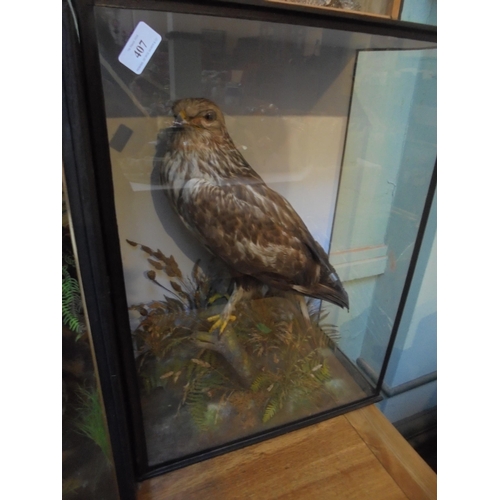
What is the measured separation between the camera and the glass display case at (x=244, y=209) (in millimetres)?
474

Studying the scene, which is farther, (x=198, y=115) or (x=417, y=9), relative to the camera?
(x=417, y=9)

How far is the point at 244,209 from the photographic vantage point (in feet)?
2.08

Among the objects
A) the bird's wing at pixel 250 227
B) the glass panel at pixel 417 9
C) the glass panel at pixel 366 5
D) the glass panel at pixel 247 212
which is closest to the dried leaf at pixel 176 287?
the glass panel at pixel 247 212

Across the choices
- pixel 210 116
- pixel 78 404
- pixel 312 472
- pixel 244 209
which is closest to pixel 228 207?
pixel 244 209

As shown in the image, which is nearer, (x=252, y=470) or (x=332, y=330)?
(x=252, y=470)

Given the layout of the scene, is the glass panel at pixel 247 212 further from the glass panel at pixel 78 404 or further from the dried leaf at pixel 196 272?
the glass panel at pixel 78 404

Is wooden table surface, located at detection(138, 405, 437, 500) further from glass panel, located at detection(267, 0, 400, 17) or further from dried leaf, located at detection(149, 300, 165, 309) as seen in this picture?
glass panel, located at detection(267, 0, 400, 17)

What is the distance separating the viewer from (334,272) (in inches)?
32.0

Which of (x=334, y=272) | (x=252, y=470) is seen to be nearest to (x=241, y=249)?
(x=334, y=272)

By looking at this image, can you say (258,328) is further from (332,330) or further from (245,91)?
(245,91)

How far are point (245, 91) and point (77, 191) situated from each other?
1.34 feet

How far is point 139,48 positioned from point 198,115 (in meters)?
0.14

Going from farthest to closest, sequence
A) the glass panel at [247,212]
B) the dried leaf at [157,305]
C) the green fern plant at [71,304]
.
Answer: the dried leaf at [157,305] < the glass panel at [247,212] < the green fern plant at [71,304]

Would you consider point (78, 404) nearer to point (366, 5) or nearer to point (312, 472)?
point (312, 472)
